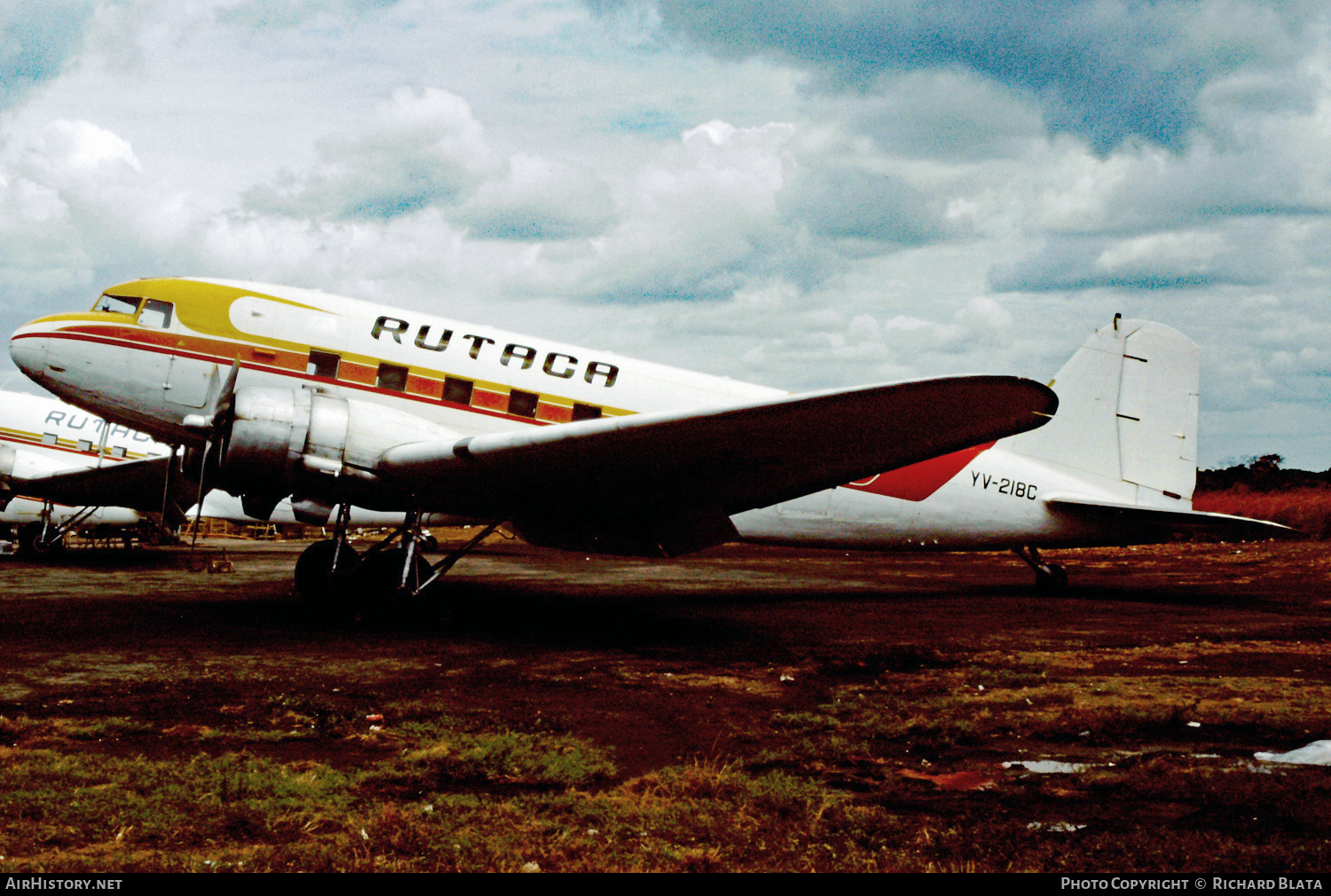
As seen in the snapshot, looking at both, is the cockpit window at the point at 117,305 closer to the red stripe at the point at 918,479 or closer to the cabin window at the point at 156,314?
the cabin window at the point at 156,314

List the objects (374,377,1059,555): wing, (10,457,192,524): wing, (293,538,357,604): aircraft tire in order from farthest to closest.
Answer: (10,457,192,524): wing
(293,538,357,604): aircraft tire
(374,377,1059,555): wing

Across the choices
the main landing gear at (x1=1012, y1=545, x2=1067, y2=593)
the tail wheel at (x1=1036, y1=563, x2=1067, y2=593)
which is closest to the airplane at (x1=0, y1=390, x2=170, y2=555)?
the main landing gear at (x1=1012, y1=545, x2=1067, y2=593)

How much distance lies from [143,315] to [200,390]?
111cm

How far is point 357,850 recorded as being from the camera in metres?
2.88

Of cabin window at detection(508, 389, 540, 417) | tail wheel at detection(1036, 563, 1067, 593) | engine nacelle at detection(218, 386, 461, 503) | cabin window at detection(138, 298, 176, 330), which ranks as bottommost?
tail wheel at detection(1036, 563, 1067, 593)

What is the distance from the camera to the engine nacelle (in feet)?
25.6

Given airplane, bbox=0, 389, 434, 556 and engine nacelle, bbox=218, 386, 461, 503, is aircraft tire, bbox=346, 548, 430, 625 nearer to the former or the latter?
engine nacelle, bbox=218, 386, 461, 503

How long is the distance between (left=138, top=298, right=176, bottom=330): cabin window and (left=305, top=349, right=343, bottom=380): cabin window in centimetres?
161

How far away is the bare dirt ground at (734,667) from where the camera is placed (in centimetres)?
425

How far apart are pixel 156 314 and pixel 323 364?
1.93 m

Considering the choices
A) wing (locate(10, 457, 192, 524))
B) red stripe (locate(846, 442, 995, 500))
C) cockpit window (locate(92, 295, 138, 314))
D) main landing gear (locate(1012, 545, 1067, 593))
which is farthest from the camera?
wing (locate(10, 457, 192, 524))

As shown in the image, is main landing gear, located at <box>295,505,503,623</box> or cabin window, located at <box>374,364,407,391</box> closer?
main landing gear, located at <box>295,505,503,623</box>

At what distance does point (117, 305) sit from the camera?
9531 mm

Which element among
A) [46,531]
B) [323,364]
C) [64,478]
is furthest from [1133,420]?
[46,531]
